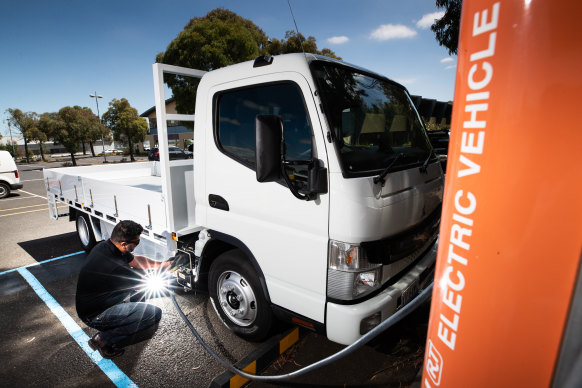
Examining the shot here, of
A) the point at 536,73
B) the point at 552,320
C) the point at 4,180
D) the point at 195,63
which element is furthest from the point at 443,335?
the point at 4,180

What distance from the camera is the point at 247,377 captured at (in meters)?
2.27

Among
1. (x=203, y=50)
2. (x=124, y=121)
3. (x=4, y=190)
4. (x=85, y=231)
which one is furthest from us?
(x=124, y=121)

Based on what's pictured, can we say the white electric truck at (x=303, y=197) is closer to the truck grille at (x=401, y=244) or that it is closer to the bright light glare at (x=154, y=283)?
the truck grille at (x=401, y=244)

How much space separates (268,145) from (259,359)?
175 centimetres

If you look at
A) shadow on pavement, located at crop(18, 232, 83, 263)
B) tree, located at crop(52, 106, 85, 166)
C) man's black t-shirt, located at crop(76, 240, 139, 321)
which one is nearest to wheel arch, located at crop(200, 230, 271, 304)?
man's black t-shirt, located at crop(76, 240, 139, 321)

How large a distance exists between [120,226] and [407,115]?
2.88 m

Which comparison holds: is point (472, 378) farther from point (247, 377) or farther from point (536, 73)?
point (247, 377)

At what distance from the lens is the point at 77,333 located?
3.23m

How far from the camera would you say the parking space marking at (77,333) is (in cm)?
260

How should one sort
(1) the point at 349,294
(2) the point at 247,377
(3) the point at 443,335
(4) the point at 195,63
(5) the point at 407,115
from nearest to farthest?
(3) the point at 443,335
(1) the point at 349,294
(2) the point at 247,377
(5) the point at 407,115
(4) the point at 195,63

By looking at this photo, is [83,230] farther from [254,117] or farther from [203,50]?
[203,50]

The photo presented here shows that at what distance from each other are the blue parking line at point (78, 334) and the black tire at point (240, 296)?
0.92m

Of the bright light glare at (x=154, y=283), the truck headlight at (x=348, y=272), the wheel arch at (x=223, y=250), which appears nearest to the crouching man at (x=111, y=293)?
the bright light glare at (x=154, y=283)

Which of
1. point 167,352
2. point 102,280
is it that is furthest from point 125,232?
point 167,352
